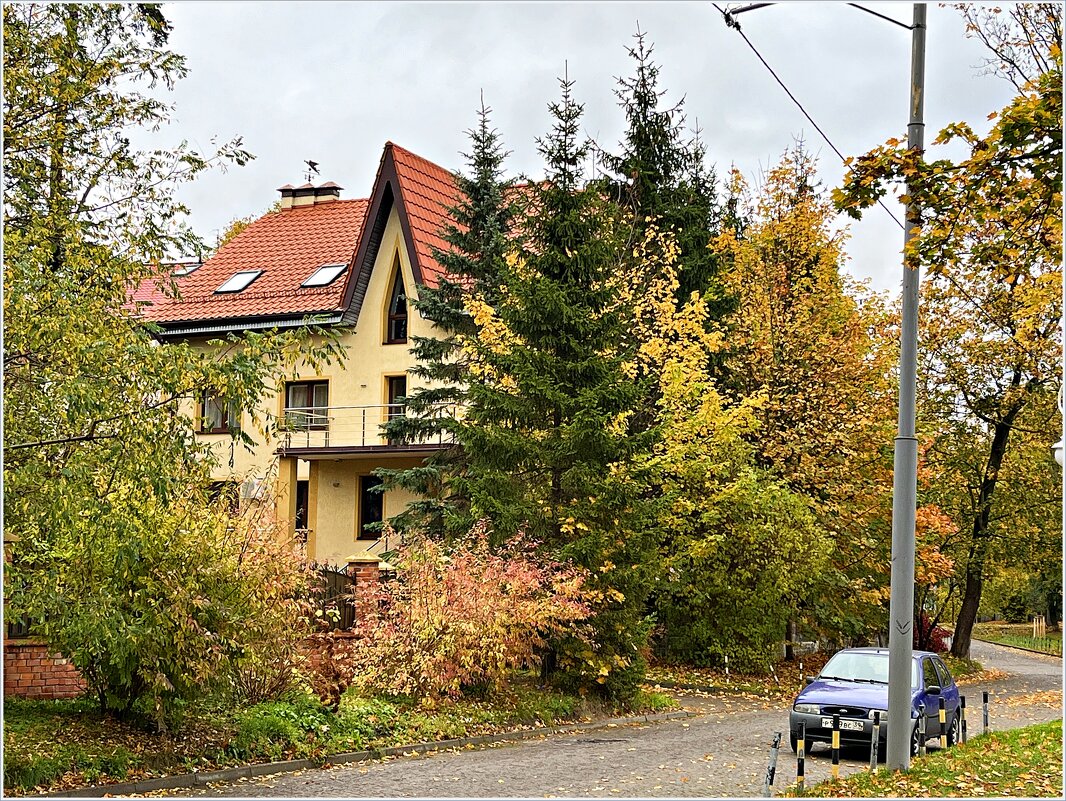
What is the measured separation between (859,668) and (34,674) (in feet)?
39.9

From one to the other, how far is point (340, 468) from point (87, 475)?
25.4 meters

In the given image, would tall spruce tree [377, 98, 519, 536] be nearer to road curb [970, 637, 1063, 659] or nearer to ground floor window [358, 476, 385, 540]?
ground floor window [358, 476, 385, 540]

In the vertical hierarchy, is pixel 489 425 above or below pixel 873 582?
above

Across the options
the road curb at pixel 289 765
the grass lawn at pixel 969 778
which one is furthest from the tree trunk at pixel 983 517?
the grass lawn at pixel 969 778

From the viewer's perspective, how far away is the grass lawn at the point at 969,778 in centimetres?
1203

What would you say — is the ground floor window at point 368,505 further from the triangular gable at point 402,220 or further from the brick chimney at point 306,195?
the brick chimney at point 306,195

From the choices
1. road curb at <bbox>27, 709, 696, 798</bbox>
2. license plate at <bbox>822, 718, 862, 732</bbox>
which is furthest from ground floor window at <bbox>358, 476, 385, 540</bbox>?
license plate at <bbox>822, 718, 862, 732</bbox>

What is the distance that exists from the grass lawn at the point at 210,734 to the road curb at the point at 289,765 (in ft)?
0.44

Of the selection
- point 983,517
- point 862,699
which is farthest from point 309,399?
point 862,699

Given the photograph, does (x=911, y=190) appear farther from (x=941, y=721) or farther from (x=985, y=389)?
(x=985, y=389)

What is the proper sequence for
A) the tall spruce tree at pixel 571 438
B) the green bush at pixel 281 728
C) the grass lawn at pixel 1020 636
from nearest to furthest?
1. the green bush at pixel 281 728
2. the tall spruce tree at pixel 571 438
3. the grass lawn at pixel 1020 636

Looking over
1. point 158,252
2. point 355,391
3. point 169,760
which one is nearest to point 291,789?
point 169,760

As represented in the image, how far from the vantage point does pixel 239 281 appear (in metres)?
38.7

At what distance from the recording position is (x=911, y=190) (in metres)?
12.2
